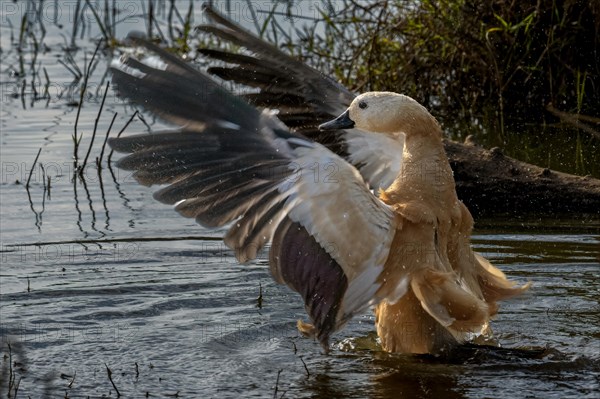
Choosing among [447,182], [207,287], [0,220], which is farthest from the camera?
[0,220]

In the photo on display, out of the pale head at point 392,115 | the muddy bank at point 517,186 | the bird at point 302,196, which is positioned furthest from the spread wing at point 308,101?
the muddy bank at point 517,186

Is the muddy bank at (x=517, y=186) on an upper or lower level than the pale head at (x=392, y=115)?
lower

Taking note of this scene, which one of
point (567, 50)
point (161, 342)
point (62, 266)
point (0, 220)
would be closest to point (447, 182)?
point (161, 342)

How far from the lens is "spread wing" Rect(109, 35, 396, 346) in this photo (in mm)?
4742

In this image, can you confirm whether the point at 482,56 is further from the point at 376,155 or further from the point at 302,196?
the point at 302,196

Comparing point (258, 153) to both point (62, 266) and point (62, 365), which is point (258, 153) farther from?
point (62, 266)

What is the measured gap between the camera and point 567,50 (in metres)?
9.58

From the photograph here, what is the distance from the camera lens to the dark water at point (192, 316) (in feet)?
17.1

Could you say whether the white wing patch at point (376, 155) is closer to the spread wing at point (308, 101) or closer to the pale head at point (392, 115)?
the spread wing at point (308, 101)

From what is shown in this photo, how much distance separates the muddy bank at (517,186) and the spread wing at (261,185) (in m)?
2.85

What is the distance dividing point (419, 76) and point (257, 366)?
16.7ft

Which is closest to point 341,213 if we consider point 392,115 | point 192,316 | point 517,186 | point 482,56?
point 392,115

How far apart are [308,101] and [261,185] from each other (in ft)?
5.04

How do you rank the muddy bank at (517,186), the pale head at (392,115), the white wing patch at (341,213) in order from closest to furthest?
the white wing patch at (341,213) → the pale head at (392,115) → the muddy bank at (517,186)
